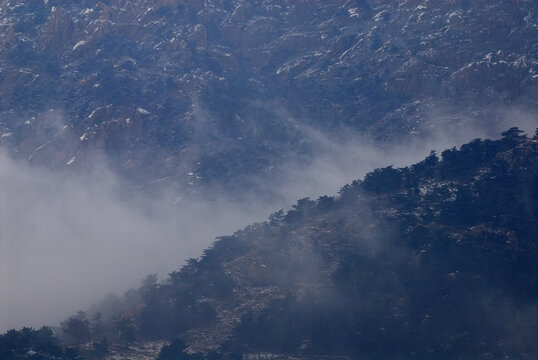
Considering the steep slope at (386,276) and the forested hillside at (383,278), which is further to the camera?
the steep slope at (386,276)

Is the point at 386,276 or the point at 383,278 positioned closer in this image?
the point at 383,278

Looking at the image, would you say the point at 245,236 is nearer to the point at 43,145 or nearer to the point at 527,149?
the point at 527,149

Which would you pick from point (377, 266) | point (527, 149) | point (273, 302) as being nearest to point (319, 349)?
point (273, 302)

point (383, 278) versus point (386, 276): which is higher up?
point (386, 276)

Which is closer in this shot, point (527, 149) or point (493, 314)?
point (493, 314)

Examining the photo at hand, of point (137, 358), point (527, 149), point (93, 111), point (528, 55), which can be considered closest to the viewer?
point (137, 358)

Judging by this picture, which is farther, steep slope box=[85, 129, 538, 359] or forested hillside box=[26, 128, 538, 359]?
steep slope box=[85, 129, 538, 359]

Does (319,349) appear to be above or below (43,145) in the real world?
below

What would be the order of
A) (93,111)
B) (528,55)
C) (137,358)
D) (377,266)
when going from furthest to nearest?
(93,111) → (528,55) → (377,266) → (137,358)
